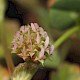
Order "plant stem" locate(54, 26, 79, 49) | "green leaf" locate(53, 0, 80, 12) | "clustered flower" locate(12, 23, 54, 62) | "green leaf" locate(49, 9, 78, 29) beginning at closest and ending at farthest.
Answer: "clustered flower" locate(12, 23, 54, 62) → "plant stem" locate(54, 26, 79, 49) → "green leaf" locate(53, 0, 80, 12) → "green leaf" locate(49, 9, 78, 29)

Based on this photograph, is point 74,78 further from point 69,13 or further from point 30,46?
point 30,46

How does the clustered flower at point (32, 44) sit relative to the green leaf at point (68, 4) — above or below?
below

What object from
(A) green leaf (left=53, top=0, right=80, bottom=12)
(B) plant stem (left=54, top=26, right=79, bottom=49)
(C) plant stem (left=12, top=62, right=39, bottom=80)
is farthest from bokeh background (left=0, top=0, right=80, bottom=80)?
(C) plant stem (left=12, top=62, right=39, bottom=80)

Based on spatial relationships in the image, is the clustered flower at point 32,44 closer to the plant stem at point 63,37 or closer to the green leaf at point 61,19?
the plant stem at point 63,37

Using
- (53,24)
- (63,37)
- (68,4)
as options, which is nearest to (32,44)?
(63,37)

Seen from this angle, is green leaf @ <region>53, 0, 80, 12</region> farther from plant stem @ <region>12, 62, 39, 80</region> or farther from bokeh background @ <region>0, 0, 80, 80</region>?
plant stem @ <region>12, 62, 39, 80</region>

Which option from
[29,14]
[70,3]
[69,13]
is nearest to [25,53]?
[70,3]

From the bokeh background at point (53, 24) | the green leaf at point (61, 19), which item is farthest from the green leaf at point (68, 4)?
the green leaf at point (61, 19)
